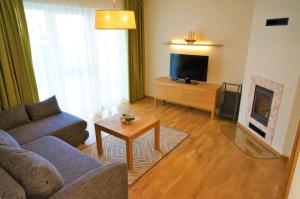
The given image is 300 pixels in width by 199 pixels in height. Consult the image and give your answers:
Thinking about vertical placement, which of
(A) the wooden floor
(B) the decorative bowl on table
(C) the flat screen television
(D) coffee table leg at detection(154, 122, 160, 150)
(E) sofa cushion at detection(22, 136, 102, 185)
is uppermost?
(C) the flat screen television

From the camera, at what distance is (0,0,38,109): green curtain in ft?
9.32

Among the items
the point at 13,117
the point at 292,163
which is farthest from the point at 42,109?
the point at 292,163

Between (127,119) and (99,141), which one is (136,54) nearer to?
(127,119)

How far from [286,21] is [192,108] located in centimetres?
262

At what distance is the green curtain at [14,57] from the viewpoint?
9.32 ft

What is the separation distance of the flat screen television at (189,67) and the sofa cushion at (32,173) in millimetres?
3512

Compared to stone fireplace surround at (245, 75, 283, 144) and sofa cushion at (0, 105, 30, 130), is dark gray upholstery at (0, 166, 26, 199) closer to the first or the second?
sofa cushion at (0, 105, 30, 130)

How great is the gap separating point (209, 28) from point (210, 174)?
2976mm

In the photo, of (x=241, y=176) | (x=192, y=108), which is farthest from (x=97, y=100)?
(x=241, y=176)

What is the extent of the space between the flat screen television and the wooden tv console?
18 centimetres

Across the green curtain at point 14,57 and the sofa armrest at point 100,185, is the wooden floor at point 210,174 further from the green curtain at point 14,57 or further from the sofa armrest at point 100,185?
the green curtain at point 14,57

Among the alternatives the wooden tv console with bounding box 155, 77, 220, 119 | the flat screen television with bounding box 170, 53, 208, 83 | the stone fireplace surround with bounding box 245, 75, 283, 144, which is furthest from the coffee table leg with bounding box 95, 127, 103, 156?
the stone fireplace surround with bounding box 245, 75, 283, 144

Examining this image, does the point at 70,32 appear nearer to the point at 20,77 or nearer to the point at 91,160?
the point at 20,77

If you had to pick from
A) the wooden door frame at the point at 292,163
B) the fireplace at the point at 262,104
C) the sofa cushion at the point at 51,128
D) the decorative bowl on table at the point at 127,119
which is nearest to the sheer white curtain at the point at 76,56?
the sofa cushion at the point at 51,128
